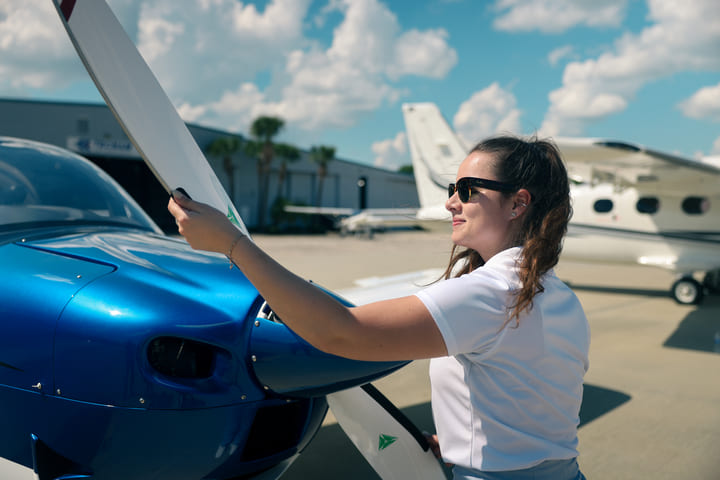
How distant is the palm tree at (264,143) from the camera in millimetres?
40469

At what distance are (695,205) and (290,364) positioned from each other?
1066 centimetres

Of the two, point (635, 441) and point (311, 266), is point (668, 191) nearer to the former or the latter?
point (635, 441)

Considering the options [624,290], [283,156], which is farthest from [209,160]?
[624,290]

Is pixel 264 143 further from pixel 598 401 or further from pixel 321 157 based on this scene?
pixel 598 401

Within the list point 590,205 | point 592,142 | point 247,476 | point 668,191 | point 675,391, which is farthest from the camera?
point 590,205

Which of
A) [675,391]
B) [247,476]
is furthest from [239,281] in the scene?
[675,391]

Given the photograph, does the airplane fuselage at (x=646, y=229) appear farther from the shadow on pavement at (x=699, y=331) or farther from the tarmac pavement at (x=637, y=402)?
the tarmac pavement at (x=637, y=402)

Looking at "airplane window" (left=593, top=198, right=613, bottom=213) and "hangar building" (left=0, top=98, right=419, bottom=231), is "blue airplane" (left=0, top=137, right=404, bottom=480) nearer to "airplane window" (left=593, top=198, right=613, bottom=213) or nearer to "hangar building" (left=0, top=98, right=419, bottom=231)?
"airplane window" (left=593, top=198, right=613, bottom=213)

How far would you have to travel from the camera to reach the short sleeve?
3.40 ft

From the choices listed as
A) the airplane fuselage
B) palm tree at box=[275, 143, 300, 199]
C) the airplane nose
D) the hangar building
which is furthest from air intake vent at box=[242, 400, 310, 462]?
palm tree at box=[275, 143, 300, 199]

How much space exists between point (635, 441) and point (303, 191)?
1692 inches

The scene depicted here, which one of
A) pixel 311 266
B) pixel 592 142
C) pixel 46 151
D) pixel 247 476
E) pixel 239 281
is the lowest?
pixel 311 266

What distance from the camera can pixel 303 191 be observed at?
1791 inches

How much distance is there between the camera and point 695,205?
9742mm
